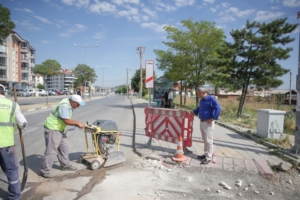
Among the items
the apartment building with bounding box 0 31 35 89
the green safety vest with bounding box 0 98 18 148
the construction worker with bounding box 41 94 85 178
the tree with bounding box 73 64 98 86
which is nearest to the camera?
the green safety vest with bounding box 0 98 18 148

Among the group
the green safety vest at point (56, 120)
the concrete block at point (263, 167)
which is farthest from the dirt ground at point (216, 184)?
the green safety vest at point (56, 120)

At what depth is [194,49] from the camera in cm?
1789

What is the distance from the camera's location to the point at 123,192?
12.3ft

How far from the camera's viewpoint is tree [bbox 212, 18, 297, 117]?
12.9 meters

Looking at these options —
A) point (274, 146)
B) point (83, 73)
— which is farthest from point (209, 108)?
point (83, 73)

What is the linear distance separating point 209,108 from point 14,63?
2642 inches

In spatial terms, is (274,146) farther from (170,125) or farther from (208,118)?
(170,125)

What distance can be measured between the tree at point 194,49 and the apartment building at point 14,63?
43.1 metres

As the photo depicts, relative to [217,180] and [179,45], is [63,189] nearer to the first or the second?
[217,180]

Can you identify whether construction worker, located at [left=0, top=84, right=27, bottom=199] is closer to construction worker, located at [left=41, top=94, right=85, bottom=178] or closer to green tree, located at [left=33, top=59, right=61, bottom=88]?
construction worker, located at [left=41, top=94, right=85, bottom=178]

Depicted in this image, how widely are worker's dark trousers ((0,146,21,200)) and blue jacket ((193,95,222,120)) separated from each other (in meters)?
3.70

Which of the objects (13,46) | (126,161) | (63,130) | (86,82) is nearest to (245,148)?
(126,161)

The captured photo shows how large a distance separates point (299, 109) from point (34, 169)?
6408 millimetres

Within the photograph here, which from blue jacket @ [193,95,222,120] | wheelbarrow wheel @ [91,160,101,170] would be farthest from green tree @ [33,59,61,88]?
blue jacket @ [193,95,222,120]
